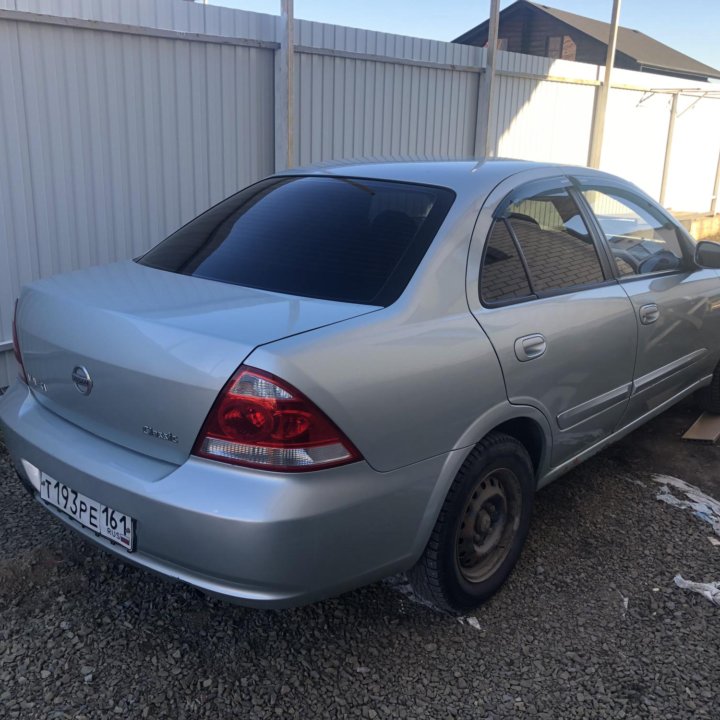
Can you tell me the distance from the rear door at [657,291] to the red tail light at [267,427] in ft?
6.41

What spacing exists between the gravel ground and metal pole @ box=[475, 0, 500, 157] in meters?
6.37

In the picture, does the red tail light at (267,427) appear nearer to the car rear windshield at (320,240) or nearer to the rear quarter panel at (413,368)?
the rear quarter panel at (413,368)

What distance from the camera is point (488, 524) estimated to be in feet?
9.31

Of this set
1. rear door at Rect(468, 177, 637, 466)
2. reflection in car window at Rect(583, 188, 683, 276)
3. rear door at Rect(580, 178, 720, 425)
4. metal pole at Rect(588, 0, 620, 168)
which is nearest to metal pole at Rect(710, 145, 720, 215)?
metal pole at Rect(588, 0, 620, 168)

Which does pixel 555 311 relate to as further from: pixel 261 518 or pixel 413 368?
pixel 261 518

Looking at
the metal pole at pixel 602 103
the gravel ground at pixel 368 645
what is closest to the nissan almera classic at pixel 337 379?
the gravel ground at pixel 368 645

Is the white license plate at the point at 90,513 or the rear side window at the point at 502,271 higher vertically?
the rear side window at the point at 502,271

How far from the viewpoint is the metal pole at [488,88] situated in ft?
27.8

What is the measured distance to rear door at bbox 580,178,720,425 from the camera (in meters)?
3.58

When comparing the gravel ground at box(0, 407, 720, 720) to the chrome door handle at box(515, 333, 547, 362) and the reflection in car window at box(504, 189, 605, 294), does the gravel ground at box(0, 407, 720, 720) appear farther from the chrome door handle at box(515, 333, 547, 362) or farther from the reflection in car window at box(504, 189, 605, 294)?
the reflection in car window at box(504, 189, 605, 294)


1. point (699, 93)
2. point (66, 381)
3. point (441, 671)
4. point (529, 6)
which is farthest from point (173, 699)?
point (529, 6)

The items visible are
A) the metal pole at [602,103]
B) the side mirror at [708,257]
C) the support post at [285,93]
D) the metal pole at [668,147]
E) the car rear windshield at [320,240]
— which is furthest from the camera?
the metal pole at [668,147]

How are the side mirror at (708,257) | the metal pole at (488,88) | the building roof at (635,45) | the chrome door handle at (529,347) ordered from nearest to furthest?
the chrome door handle at (529,347), the side mirror at (708,257), the metal pole at (488,88), the building roof at (635,45)

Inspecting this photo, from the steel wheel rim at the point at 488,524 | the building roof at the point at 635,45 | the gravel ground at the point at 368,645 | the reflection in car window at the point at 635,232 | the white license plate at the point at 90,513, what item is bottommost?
the gravel ground at the point at 368,645
